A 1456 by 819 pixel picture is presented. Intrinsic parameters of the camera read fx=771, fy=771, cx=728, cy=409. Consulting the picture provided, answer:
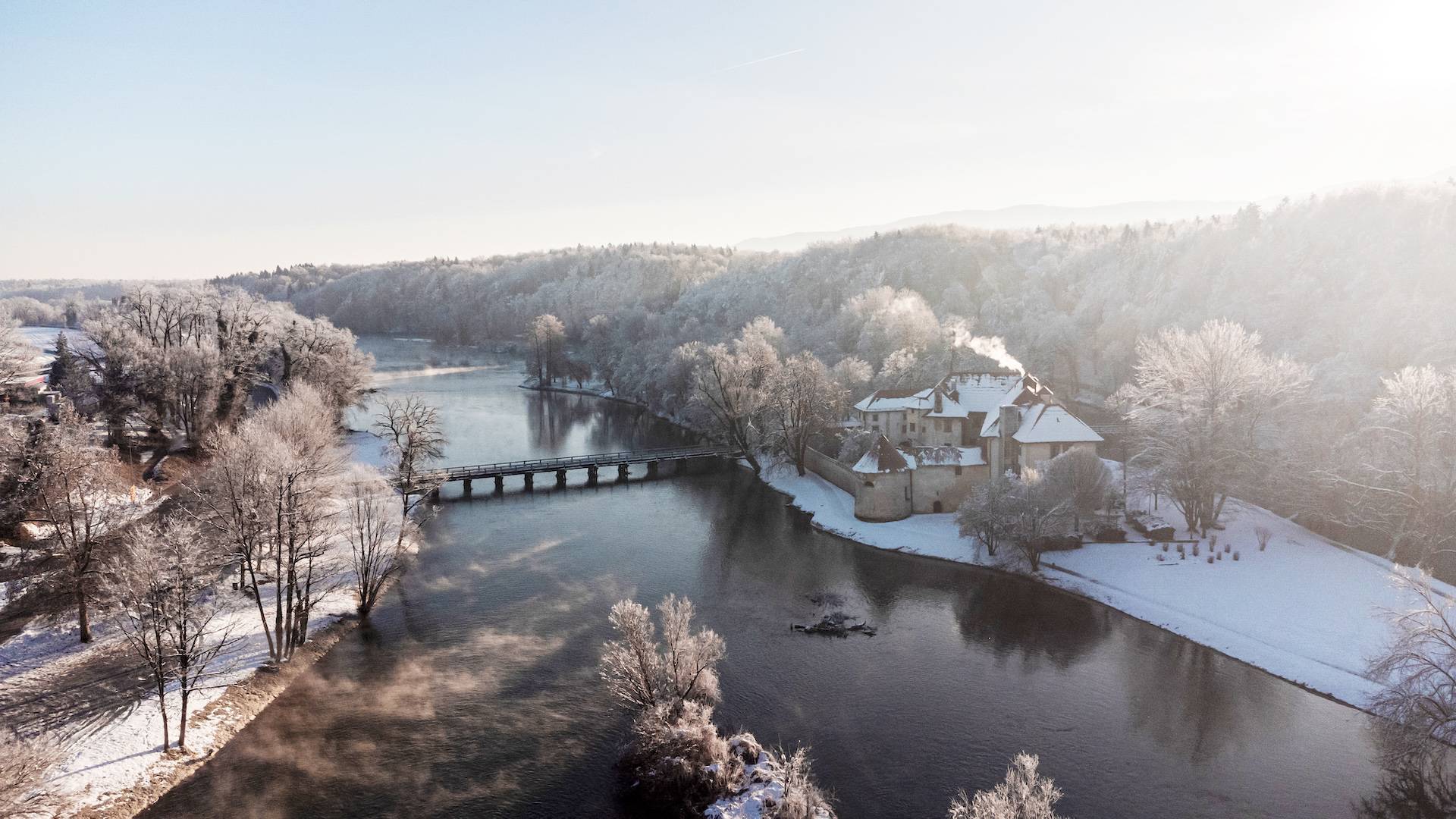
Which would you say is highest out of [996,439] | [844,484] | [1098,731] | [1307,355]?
[1307,355]

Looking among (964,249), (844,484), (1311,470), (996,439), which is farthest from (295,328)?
(964,249)

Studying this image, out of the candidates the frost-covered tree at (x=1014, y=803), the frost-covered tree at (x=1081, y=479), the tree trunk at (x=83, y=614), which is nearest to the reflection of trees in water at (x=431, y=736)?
the tree trunk at (x=83, y=614)

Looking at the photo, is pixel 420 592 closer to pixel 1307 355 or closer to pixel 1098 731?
pixel 1098 731

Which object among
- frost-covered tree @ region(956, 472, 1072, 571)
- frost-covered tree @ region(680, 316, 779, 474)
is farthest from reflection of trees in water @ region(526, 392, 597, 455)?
frost-covered tree @ region(956, 472, 1072, 571)

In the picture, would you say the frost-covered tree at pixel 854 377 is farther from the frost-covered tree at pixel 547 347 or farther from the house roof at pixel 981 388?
the frost-covered tree at pixel 547 347

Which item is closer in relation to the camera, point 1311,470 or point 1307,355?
point 1311,470

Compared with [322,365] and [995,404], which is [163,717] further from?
[995,404]
